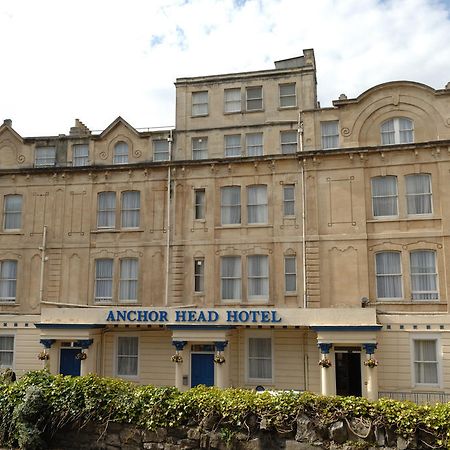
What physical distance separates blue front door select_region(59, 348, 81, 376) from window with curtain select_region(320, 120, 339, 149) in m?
17.5

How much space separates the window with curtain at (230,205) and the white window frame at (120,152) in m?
6.40

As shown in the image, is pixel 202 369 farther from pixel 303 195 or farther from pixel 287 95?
pixel 287 95

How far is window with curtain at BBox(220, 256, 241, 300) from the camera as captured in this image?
91.6ft

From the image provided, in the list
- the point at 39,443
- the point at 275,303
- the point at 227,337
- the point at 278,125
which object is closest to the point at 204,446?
the point at 39,443

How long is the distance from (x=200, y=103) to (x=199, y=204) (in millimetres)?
6260

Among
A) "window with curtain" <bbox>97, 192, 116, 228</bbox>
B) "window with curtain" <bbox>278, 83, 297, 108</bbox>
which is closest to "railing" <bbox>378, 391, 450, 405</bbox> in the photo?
"window with curtain" <bbox>278, 83, 297, 108</bbox>

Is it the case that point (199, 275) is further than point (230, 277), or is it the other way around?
point (199, 275)

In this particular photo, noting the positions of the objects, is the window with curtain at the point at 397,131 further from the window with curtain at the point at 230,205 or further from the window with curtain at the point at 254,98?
the window with curtain at the point at 230,205

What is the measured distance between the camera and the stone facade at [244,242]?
25312 mm

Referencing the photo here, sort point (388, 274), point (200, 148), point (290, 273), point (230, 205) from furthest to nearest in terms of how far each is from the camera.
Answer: point (200, 148), point (230, 205), point (290, 273), point (388, 274)

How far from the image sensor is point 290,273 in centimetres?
2733

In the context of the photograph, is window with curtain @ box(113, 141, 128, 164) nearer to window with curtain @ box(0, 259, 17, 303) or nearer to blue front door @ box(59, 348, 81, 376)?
window with curtain @ box(0, 259, 17, 303)

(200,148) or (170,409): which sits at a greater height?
(200,148)

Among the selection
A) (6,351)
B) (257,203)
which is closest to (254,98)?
(257,203)
